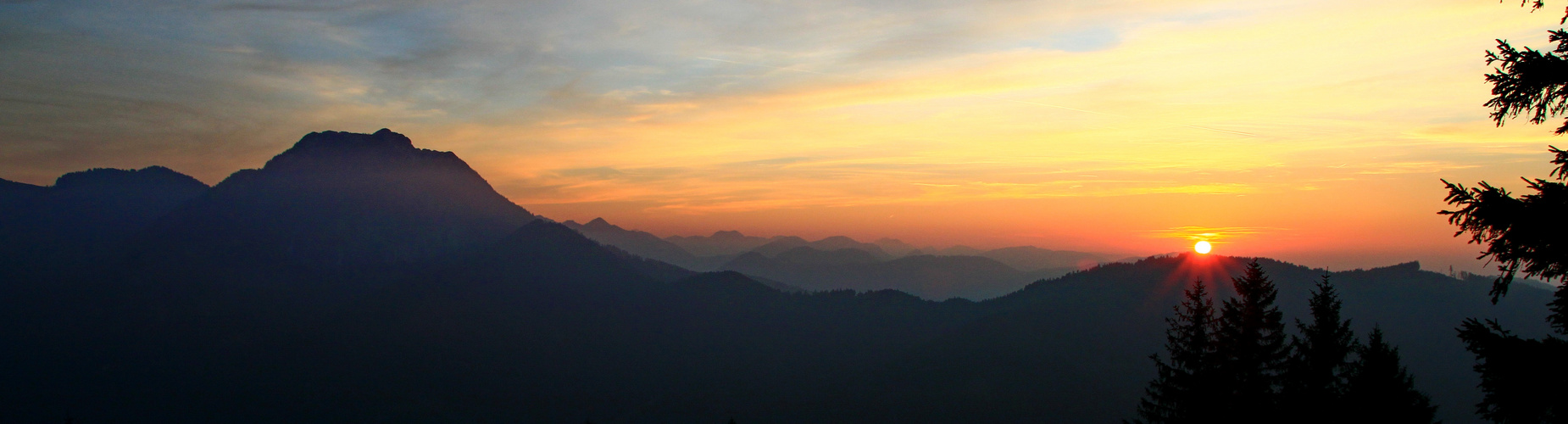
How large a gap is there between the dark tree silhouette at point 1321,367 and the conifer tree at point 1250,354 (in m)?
0.39

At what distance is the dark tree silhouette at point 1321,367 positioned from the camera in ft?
64.8

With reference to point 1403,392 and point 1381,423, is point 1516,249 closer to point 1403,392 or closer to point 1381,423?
point 1381,423

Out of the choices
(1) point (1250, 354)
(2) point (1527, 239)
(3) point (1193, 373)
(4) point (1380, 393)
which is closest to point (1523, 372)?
(2) point (1527, 239)

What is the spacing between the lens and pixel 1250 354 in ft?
67.7

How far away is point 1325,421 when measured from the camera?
64.2 ft

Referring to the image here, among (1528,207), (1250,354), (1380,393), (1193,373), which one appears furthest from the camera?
(1193,373)

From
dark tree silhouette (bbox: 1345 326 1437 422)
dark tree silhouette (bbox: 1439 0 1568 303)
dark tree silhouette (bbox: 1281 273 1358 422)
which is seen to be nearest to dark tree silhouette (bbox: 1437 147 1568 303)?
dark tree silhouette (bbox: 1439 0 1568 303)

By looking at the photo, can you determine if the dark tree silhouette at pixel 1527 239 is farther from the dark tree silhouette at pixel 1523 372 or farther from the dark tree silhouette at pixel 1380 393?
the dark tree silhouette at pixel 1380 393

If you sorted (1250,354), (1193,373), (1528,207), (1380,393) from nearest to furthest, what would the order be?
(1528,207) < (1250,354) < (1380,393) < (1193,373)

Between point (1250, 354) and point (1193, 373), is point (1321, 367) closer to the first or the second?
point (1250, 354)

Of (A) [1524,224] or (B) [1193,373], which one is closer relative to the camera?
(A) [1524,224]

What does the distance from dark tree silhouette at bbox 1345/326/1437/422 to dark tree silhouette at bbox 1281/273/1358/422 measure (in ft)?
1.18

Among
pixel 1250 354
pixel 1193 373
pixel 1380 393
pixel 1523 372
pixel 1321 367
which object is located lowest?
pixel 1380 393

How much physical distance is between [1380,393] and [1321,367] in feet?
6.01
